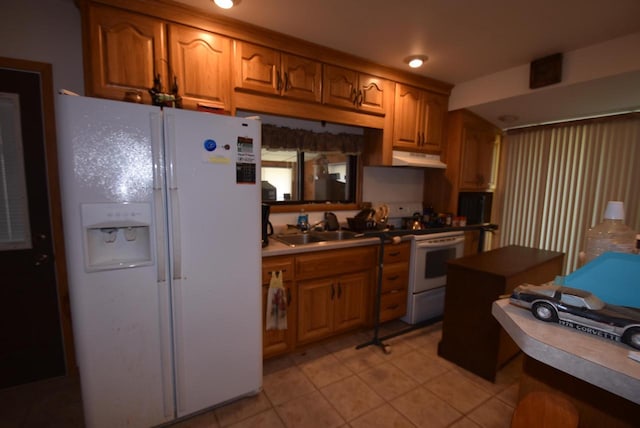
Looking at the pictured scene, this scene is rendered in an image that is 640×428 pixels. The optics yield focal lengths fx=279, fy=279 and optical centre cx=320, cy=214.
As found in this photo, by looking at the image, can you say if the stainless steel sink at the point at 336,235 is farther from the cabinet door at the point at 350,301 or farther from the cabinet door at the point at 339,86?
the cabinet door at the point at 339,86

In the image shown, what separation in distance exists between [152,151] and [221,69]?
34.2 inches

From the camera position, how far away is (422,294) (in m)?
2.72

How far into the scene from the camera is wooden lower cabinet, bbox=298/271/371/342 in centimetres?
218

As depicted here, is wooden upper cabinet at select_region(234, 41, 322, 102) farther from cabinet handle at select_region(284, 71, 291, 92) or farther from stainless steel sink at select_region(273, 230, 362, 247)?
stainless steel sink at select_region(273, 230, 362, 247)

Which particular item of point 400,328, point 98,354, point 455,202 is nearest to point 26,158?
point 98,354

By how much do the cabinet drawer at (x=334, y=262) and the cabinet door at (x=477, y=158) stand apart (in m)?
1.58

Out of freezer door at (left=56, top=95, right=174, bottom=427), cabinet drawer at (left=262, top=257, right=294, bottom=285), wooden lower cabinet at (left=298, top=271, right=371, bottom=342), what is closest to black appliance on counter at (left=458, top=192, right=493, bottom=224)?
wooden lower cabinet at (left=298, top=271, right=371, bottom=342)

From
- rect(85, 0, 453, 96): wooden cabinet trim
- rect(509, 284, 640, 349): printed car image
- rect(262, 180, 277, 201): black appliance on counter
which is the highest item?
rect(85, 0, 453, 96): wooden cabinet trim

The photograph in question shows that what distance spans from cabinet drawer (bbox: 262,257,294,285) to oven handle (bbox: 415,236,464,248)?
4.20ft

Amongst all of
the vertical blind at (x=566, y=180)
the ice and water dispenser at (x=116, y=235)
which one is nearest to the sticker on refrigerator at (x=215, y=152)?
the ice and water dispenser at (x=116, y=235)

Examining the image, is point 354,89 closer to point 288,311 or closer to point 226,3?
point 226,3

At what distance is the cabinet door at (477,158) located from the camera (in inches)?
125

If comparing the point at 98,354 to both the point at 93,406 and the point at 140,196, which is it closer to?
the point at 93,406

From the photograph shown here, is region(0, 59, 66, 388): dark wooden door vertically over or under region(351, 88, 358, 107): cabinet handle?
under
